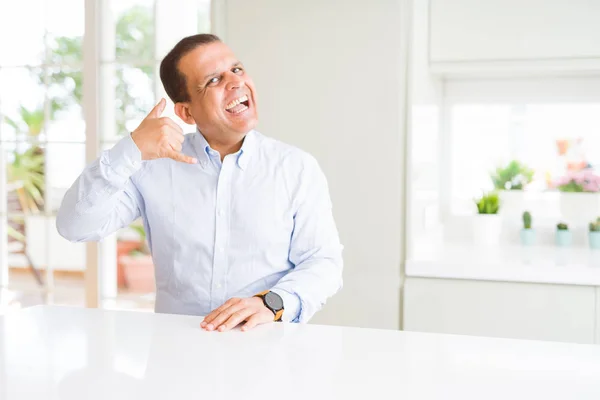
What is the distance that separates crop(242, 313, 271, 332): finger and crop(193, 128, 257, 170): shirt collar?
56 cm

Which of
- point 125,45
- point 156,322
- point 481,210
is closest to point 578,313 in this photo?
point 481,210

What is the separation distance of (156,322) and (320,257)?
53cm

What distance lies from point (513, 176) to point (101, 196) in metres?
2.16

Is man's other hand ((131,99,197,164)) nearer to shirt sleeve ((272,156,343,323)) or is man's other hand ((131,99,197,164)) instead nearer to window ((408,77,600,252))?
shirt sleeve ((272,156,343,323))

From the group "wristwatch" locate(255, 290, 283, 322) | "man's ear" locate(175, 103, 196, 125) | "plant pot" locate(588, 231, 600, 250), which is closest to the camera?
"wristwatch" locate(255, 290, 283, 322)

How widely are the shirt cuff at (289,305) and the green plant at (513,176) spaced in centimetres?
190

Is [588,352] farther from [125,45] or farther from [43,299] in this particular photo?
[43,299]

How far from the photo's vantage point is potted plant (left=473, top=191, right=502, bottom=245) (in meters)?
3.05

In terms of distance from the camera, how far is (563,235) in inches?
120

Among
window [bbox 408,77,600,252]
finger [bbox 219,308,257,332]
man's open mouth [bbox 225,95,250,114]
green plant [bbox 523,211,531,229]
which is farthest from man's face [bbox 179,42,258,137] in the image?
green plant [bbox 523,211,531,229]

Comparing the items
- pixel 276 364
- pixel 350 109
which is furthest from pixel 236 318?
pixel 350 109

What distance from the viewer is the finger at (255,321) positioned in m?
1.40

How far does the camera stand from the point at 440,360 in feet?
3.84

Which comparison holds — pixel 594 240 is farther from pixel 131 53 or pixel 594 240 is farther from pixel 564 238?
pixel 131 53
